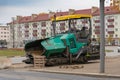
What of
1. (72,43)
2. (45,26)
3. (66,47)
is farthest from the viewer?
(45,26)

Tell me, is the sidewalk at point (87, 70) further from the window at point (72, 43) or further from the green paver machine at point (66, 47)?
the window at point (72, 43)

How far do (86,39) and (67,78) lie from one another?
1097cm

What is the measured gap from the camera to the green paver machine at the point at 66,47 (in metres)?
26.0

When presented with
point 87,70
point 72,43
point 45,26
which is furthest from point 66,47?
point 45,26

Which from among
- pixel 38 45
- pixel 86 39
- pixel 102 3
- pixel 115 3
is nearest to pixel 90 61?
pixel 86 39

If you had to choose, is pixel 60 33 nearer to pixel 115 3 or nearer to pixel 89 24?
pixel 89 24

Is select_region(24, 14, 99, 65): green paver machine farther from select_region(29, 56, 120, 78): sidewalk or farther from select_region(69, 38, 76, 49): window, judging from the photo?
select_region(29, 56, 120, 78): sidewalk

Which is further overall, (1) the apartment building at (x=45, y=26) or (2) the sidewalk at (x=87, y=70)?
(1) the apartment building at (x=45, y=26)

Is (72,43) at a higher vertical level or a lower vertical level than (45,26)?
lower

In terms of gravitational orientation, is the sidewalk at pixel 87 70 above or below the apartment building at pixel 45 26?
below

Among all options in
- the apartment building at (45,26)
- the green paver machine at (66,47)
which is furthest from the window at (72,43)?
the apartment building at (45,26)

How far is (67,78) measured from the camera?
17516 millimetres

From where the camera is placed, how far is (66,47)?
26703mm

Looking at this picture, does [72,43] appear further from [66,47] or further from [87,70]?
[87,70]
